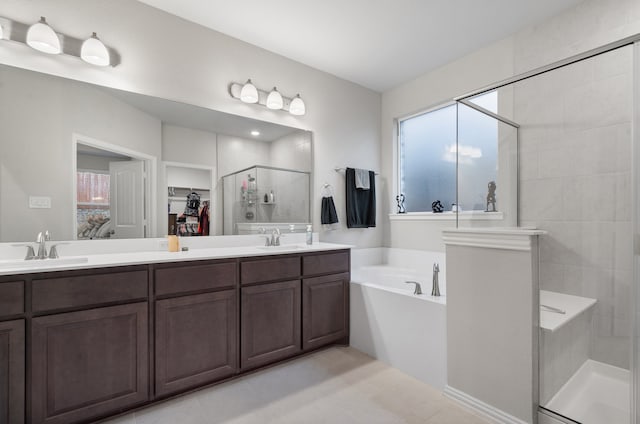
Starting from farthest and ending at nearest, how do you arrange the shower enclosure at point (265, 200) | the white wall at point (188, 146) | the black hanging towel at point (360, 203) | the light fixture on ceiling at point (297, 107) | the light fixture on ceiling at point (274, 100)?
the black hanging towel at point (360, 203) → the light fixture on ceiling at point (297, 107) → the light fixture on ceiling at point (274, 100) → the shower enclosure at point (265, 200) → the white wall at point (188, 146)

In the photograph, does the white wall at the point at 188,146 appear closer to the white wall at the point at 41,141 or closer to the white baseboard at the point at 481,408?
the white wall at the point at 41,141

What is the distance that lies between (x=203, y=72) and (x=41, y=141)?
1.21 metres

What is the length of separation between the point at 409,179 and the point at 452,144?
2.04 ft

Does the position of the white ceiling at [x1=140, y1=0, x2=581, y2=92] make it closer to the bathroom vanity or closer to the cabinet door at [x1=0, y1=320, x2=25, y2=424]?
the bathroom vanity

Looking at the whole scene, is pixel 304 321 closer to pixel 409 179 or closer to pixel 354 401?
pixel 354 401

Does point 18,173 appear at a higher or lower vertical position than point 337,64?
lower

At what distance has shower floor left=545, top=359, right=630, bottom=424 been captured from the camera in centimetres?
142

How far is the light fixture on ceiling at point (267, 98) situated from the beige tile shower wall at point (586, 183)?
182cm

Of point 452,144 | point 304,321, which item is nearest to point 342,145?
point 452,144

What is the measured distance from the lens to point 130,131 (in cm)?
218

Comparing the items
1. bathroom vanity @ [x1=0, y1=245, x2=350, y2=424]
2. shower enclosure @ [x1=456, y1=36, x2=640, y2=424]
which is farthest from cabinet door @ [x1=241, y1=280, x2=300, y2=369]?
shower enclosure @ [x1=456, y1=36, x2=640, y2=424]

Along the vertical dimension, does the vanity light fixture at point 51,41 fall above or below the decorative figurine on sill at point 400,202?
above

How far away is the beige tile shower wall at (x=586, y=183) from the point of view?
145 centimetres

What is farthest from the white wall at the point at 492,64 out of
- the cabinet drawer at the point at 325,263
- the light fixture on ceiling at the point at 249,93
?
the light fixture on ceiling at the point at 249,93
